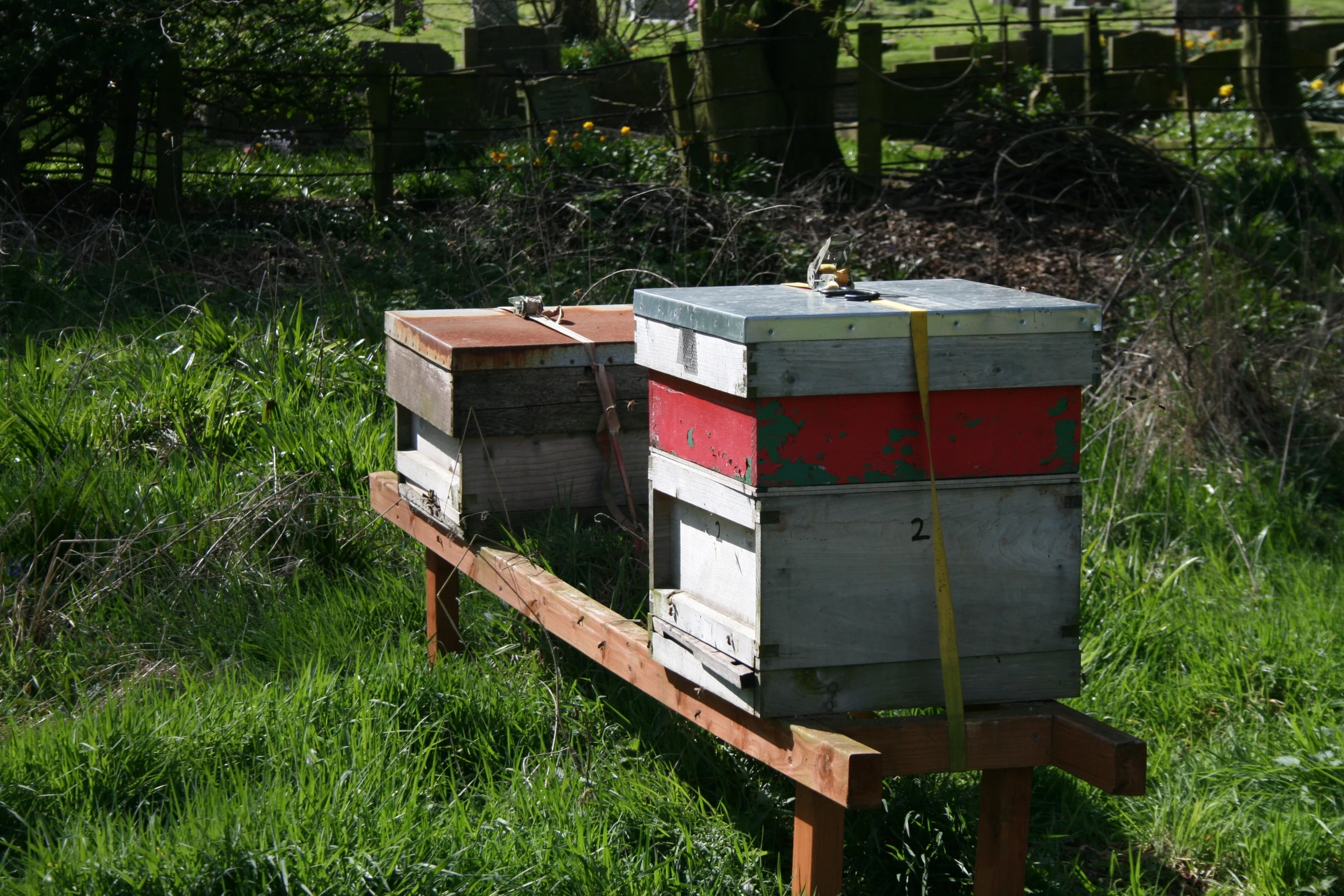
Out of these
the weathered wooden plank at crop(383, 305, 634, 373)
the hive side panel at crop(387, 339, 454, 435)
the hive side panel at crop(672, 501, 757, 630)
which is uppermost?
the weathered wooden plank at crop(383, 305, 634, 373)

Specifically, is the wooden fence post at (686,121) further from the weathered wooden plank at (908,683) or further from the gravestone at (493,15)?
the gravestone at (493,15)

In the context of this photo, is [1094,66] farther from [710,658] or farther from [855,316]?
[710,658]

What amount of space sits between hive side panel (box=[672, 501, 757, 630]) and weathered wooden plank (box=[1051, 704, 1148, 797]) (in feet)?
2.15

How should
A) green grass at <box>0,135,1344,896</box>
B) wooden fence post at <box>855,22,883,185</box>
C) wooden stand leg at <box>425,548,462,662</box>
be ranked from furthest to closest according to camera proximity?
wooden fence post at <box>855,22,883,185</box>
wooden stand leg at <box>425,548,462,662</box>
green grass at <box>0,135,1344,896</box>

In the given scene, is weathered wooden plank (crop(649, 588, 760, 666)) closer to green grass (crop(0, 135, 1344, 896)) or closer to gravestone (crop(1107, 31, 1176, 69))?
green grass (crop(0, 135, 1344, 896))

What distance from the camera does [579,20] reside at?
16969 mm

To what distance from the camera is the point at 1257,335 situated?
6.12 m

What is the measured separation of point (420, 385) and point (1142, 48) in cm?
1477

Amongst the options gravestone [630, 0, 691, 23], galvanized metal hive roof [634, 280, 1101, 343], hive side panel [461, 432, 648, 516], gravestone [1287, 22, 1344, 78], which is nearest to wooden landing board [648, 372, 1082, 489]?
galvanized metal hive roof [634, 280, 1101, 343]

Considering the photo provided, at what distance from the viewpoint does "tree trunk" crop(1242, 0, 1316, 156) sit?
993cm

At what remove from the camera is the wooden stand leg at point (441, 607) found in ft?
12.3

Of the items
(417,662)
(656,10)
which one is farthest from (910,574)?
(656,10)

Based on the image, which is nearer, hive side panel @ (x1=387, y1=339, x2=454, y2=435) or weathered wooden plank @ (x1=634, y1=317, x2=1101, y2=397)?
weathered wooden plank @ (x1=634, y1=317, x2=1101, y2=397)

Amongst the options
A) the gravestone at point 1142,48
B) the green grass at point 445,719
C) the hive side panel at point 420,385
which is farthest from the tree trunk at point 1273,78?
the hive side panel at point 420,385
